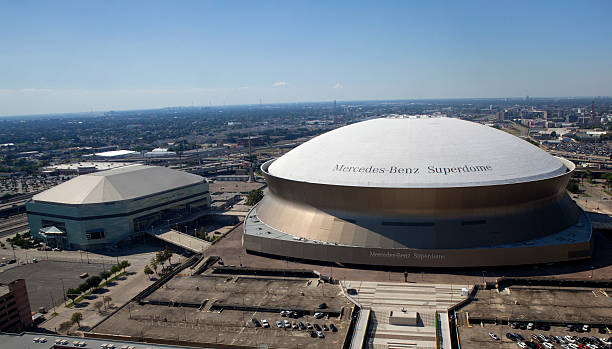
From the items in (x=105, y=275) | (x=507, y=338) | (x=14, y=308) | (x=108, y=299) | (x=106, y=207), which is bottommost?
(x=105, y=275)

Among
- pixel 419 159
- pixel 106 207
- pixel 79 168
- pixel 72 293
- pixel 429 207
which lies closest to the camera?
pixel 429 207

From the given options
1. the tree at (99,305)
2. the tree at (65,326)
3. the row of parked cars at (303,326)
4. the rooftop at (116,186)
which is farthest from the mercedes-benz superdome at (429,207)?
the rooftop at (116,186)

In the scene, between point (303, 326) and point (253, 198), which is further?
point (253, 198)

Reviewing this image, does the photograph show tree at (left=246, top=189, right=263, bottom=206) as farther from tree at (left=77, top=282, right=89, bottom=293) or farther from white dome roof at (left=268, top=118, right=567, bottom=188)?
tree at (left=77, top=282, right=89, bottom=293)

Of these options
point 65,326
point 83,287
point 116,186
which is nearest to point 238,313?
point 65,326

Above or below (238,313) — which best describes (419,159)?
above

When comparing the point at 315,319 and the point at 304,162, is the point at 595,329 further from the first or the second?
the point at 304,162

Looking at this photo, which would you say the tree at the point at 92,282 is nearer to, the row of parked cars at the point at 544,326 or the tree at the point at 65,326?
the tree at the point at 65,326

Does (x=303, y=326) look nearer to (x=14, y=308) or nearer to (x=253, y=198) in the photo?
(x=14, y=308)

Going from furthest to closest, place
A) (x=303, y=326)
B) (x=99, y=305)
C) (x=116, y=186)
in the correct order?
(x=116, y=186) < (x=99, y=305) < (x=303, y=326)
